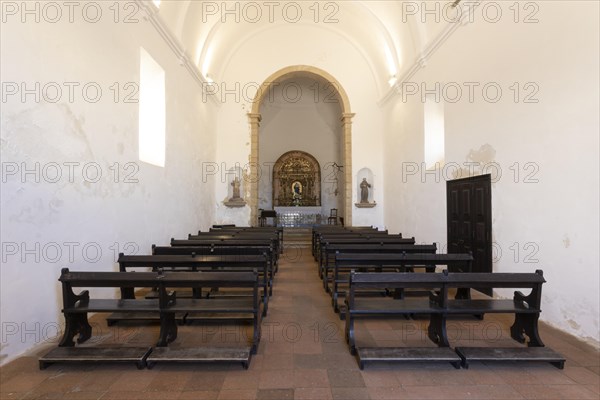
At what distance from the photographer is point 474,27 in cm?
600

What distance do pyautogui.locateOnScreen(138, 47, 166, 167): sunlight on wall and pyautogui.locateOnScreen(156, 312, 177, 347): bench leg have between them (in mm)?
4064

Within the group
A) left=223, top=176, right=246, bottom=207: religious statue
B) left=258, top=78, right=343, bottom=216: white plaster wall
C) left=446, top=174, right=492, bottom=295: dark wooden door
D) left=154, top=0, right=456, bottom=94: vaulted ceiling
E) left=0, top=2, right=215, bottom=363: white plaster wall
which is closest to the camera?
left=0, top=2, right=215, bottom=363: white plaster wall

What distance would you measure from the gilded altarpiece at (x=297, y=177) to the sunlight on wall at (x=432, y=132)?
337 inches

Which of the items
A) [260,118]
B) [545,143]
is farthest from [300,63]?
[545,143]

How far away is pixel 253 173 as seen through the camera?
39.1 feet

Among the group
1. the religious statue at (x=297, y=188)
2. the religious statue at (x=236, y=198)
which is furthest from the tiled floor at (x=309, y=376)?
the religious statue at (x=297, y=188)

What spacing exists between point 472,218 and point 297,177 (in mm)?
11219

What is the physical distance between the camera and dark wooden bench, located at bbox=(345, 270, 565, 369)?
293 centimetres

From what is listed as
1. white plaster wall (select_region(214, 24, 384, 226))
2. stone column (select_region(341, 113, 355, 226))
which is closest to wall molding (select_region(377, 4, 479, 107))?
white plaster wall (select_region(214, 24, 384, 226))

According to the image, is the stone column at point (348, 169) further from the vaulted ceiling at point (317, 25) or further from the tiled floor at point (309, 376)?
the tiled floor at point (309, 376)

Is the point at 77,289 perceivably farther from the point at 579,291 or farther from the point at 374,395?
the point at 579,291

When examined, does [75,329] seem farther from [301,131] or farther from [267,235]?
[301,131]

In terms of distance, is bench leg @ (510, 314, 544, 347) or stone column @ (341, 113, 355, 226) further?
stone column @ (341, 113, 355, 226)

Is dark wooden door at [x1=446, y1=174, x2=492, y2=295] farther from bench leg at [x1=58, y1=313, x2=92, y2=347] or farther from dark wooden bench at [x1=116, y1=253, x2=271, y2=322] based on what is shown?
bench leg at [x1=58, y1=313, x2=92, y2=347]
